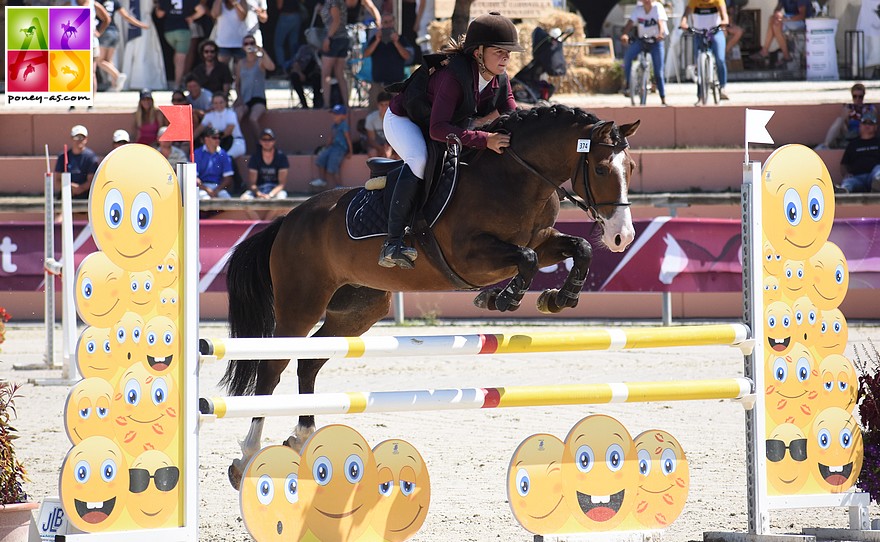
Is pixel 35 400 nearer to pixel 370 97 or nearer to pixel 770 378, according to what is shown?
pixel 770 378

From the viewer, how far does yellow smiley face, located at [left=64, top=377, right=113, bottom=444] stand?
3998 mm

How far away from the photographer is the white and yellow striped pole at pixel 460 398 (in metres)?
4.09

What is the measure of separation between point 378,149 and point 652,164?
3096 mm

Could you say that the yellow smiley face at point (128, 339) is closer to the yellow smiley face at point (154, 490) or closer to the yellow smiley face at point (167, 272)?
the yellow smiley face at point (167, 272)

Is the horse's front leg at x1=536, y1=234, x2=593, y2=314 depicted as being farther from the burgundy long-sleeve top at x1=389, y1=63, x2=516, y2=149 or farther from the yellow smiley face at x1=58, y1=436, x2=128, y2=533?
the yellow smiley face at x1=58, y1=436, x2=128, y2=533

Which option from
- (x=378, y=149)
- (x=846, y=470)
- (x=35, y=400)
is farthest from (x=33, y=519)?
(x=378, y=149)

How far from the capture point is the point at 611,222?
4.63m

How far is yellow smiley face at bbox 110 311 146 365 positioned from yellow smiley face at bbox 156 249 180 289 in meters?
0.15

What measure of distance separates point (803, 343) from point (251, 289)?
9.00 ft

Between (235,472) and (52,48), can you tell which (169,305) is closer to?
(235,472)

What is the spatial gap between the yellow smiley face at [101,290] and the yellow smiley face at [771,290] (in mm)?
2504

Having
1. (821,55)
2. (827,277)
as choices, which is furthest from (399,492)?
(821,55)

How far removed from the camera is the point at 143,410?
4.13m

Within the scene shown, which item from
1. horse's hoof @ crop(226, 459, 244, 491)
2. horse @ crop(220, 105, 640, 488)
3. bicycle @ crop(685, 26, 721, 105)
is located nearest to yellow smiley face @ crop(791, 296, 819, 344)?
horse @ crop(220, 105, 640, 488)
